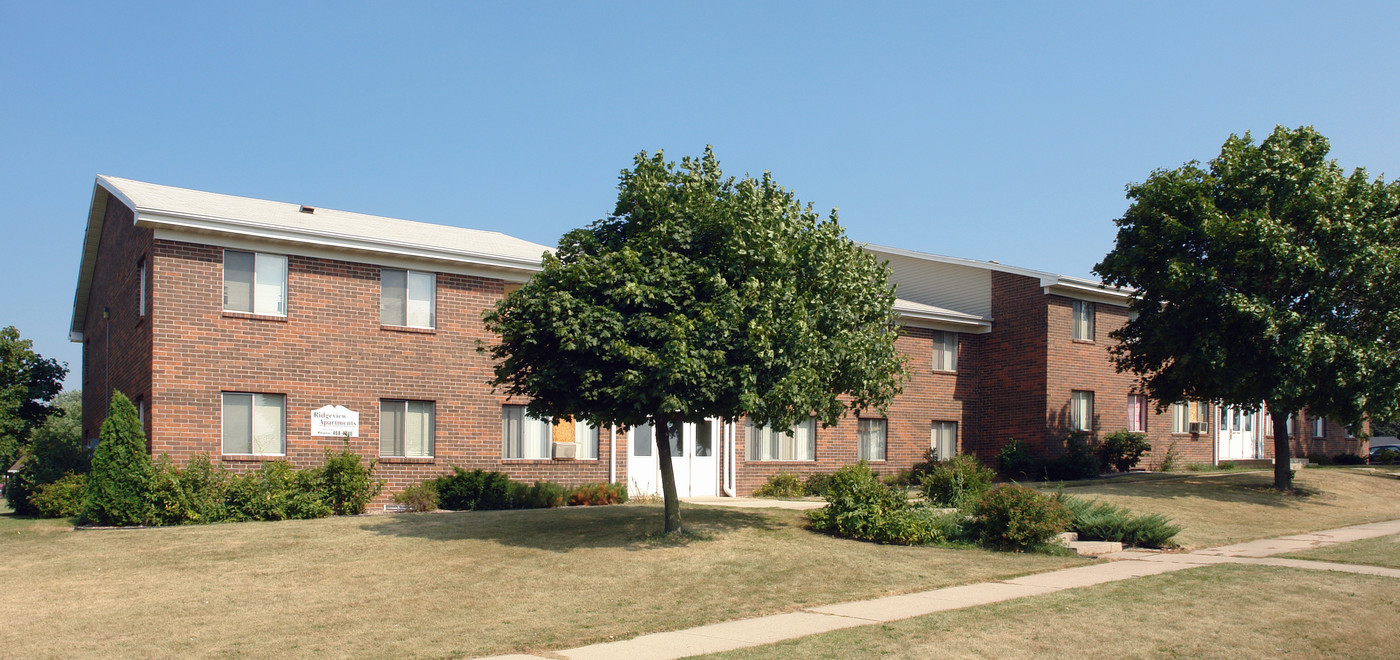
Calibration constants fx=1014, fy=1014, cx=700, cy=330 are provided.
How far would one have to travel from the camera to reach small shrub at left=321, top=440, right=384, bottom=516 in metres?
18.5

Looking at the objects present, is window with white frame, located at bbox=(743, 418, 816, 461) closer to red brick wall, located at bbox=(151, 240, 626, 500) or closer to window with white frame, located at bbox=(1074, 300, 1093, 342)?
red brick wall, located at bbox=(151, 240, 626, 500)

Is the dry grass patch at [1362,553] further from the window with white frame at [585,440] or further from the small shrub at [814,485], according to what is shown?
the window with white frame at [585,440]

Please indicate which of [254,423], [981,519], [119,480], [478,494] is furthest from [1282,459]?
[119,480]

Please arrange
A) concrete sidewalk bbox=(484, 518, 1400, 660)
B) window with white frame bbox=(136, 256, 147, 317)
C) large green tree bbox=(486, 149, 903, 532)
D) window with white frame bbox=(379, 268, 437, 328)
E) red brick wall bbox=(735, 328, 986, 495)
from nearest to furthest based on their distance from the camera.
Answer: concrete sidewalk bbox=(484, 518, 1400, 660) < large green tree bbox=(486, 149, 903, 532) < window with white frame bbox=(136, 256, 147, 317) < window with white frame bbox=(379, 268, 437, 328) < red brick wall bbox=(735, 328, 986, 495)

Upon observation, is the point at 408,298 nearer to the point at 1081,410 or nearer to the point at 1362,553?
the point at 1362,553

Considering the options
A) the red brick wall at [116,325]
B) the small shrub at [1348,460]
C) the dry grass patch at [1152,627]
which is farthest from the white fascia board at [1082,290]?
the red brick wall at [116,325]

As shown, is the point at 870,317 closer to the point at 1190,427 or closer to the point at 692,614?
the point at 692,614

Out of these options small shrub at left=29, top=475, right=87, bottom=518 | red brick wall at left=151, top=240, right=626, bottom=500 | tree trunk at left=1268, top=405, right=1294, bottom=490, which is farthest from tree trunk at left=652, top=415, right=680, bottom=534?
tree trunk at left=1268, top=405, right=1294, bottom=490

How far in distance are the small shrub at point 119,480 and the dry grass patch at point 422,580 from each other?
813 millimetres

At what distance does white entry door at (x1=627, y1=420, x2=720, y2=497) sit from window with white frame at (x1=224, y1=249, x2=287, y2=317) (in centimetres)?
826

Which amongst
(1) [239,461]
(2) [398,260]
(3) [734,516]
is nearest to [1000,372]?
(3) [734,516]

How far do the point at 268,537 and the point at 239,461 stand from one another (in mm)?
4553

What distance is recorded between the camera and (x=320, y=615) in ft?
34.6

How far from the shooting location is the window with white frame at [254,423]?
752 inches
